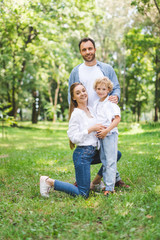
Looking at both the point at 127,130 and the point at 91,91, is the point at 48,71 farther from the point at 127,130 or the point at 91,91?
the point at 91,91

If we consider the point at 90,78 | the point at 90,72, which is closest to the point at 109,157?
the point at 90,78

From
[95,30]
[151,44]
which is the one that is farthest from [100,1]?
[151,44]

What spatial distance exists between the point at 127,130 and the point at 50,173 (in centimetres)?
1007

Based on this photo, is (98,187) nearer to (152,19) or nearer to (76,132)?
(76,132)

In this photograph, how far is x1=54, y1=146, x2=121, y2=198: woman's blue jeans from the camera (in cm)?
398

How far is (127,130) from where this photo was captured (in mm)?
15523

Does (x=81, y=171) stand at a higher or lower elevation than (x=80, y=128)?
lower

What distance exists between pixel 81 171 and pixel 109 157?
0.46 m

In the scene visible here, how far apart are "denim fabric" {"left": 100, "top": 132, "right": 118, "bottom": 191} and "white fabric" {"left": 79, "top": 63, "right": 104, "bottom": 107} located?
62 centimetres

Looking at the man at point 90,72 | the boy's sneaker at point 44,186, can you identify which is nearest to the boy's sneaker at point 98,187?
the man at point 90,72

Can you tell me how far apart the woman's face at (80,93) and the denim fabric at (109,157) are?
0.66 meters

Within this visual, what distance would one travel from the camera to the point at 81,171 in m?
3.99

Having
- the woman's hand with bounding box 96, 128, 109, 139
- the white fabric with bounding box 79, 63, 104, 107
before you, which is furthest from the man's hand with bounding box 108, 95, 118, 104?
the woman's hand with bounding box 96, 128, 109, 139

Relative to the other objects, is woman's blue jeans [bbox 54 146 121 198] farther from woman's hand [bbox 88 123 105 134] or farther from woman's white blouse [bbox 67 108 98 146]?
woman's hand [bbox 88 123 105 134]
